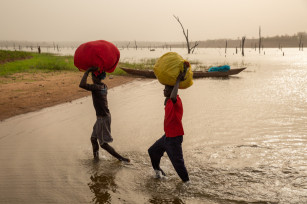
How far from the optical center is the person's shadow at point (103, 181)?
10.1ft

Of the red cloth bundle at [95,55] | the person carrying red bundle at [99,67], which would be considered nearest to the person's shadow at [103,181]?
the person carrying red bundle at [99,67]

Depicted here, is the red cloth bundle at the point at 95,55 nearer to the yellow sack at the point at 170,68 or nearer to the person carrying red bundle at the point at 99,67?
the person carrying red bundle at the point at 99,67

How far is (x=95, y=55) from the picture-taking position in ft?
11.2

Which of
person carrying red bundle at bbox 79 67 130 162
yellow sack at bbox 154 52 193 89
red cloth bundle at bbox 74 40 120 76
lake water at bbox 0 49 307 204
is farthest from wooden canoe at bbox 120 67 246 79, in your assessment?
yellow sack at bbox 154 52 193 89

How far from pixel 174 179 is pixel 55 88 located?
8.33m

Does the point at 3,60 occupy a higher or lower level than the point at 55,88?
higher

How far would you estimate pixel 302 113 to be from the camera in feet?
23.6

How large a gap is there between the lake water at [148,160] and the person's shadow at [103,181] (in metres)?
0.01

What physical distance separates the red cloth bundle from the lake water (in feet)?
4.91

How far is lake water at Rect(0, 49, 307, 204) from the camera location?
10.3ft

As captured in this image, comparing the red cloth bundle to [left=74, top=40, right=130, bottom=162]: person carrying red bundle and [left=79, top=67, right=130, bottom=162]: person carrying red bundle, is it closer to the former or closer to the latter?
[left=74, top=40, right=130, bottom=162]: person carrying red bundle

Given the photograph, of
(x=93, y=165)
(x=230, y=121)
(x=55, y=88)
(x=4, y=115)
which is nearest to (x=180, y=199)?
(x=93, y=165)

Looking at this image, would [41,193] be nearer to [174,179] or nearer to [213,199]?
[174,179]

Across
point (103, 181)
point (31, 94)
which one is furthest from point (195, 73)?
point (103, 181)
